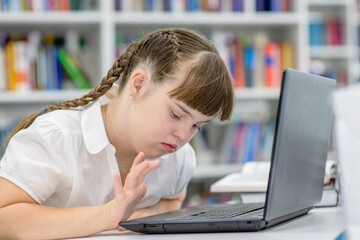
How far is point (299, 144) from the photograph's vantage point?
0.89 meters

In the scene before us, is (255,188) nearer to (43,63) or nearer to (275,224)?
(275,224)

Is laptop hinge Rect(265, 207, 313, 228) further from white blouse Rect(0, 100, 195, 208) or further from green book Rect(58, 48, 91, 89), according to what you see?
green book Rect(58, 48, 91, 89)

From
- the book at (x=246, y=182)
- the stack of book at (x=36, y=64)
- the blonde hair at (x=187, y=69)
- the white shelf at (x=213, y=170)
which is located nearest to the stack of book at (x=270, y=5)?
the white shelf at (x=213, y=170)

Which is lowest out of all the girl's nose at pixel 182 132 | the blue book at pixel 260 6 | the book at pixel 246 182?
the book at pixel 246 182

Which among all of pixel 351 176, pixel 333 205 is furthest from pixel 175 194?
pixel 351 176

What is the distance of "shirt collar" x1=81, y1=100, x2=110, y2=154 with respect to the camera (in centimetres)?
115

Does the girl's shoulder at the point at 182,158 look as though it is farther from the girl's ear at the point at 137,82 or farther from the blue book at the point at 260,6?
the blue book at the point at 260,6

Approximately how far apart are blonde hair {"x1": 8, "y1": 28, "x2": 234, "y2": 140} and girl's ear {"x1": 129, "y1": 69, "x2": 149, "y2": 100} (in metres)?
0.02

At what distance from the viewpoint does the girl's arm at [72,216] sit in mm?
928

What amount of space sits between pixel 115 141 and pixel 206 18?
1.63 meters

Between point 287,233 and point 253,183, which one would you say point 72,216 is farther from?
point 253,183

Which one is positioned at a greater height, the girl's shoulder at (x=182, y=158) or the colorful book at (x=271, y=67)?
the colorful book at (x=271, y=67)

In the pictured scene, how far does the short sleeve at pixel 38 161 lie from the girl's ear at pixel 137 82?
191 mm

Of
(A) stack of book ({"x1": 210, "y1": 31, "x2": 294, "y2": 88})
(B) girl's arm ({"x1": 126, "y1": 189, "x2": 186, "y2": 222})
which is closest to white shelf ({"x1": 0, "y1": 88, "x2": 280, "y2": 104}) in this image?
(A) stack of book ({"x1": 210, "y1": 31, "x2": 294, "y2": 88})
